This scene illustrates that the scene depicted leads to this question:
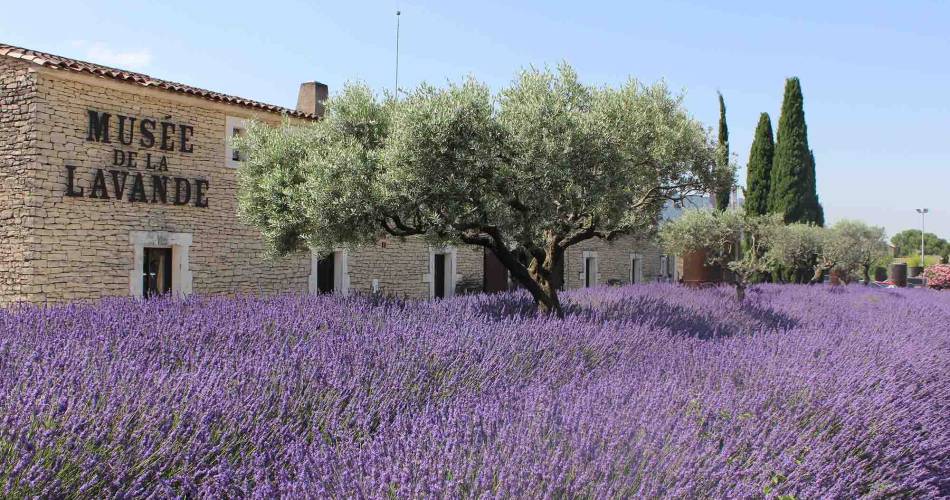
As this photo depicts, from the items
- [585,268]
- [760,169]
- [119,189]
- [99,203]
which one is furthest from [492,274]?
[760,169]

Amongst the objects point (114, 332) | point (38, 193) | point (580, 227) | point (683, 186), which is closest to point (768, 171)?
point (683, 186)

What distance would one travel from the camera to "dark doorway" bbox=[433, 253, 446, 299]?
17.9 metres

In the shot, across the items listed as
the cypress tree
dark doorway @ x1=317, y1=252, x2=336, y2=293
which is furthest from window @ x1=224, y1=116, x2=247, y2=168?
the cypress tree

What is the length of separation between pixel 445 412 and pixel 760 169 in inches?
1154

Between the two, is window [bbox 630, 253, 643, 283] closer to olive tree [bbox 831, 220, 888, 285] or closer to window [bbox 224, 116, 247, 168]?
olive tree [bbox 831, 220, 888, 285]

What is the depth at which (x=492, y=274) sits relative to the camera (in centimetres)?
1925

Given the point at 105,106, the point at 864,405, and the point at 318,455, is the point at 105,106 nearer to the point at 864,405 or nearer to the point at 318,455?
the point at 318,455

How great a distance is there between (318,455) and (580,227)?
23.6 feet

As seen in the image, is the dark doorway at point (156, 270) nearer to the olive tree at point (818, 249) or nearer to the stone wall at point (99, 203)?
the stone wall at point (99, 203)

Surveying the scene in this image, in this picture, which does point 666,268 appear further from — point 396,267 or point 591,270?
point 396,267

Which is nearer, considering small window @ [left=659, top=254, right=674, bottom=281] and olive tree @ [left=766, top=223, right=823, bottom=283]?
olive tree @ [left=766, top=223, right=823, bottom=283]

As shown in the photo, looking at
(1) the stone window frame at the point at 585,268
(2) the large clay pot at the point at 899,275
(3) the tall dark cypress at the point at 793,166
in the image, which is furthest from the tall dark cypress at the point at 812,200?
(1) the stone window frame at the point at 585,268

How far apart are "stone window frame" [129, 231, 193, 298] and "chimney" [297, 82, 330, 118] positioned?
16.2ft

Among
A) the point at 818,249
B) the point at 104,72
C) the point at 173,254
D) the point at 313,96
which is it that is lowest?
the point at 173,254
